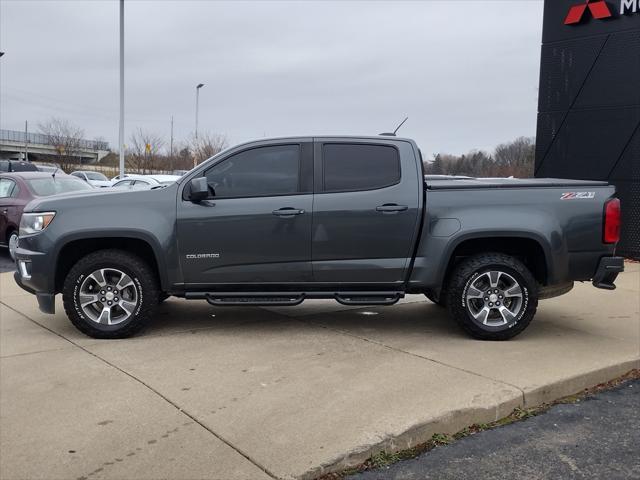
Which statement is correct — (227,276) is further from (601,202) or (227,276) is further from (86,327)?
(601,202)

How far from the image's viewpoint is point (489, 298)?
557cm

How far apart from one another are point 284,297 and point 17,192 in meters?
7.95

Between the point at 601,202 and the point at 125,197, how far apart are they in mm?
4307

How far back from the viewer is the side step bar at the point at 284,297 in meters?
5.55

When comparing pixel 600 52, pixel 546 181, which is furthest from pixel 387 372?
pixel 600 52

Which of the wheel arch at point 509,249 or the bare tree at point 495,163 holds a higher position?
the bare tree at point 495,163

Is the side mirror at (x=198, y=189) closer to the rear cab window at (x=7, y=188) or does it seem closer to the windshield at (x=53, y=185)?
the windshield at (x=53, y=185)

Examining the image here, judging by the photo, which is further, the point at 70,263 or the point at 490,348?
the point at 70,263

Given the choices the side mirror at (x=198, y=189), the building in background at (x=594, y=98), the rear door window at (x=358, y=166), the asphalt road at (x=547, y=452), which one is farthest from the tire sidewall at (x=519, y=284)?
the building in background at (x=594, y=98)

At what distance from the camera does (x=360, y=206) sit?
5555 mm

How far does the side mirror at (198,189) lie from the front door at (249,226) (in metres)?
0.06

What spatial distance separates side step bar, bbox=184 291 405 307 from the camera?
5551 millimetres

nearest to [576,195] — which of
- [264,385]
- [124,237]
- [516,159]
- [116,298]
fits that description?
[264,385]

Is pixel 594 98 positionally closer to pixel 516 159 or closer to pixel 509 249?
pixel 509 249
